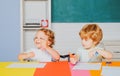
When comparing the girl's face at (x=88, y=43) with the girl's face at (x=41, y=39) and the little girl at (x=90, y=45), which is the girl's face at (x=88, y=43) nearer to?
the little girl at (x=90, y=45)

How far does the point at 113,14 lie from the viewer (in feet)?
13.1

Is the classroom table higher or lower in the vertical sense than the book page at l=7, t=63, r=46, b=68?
higher

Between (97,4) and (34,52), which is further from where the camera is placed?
(97,4)

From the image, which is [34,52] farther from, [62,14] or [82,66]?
[62,14]

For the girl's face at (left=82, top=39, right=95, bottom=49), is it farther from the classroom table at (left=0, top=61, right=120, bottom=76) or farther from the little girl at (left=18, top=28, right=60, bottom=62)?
the classroom table at (left=0, top=61, right=120, bottom=76)

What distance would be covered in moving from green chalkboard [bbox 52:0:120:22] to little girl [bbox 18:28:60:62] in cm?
178

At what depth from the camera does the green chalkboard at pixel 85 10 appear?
3982mm

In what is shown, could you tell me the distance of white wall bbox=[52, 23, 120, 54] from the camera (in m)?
4.00

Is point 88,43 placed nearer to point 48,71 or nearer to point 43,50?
point 43,50

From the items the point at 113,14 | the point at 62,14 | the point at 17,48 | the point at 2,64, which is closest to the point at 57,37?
the point at 62,14

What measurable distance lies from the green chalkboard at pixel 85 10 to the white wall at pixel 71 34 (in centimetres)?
9

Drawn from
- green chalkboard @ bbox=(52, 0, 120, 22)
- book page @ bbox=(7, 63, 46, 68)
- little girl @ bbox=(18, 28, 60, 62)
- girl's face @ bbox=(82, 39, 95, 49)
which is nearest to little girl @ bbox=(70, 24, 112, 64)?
girl's face @ bbox=(82, 39, 95, 49)

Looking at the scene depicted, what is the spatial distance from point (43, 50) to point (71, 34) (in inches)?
71.0

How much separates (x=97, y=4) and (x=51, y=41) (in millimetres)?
1931
